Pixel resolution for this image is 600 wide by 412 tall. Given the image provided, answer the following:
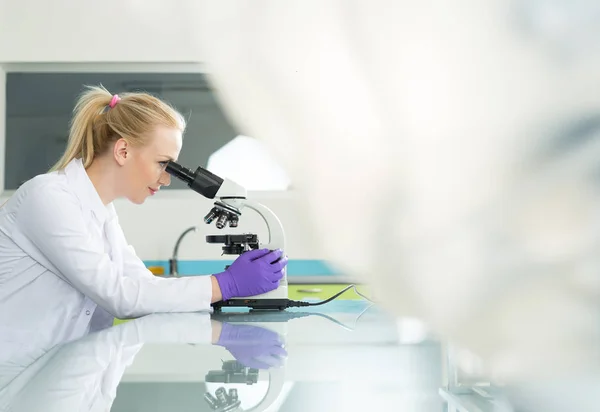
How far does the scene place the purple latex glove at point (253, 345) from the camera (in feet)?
2.78

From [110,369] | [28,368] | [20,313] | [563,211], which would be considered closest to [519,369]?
[563,211]

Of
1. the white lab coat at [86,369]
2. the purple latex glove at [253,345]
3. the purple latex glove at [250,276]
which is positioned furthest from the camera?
the purple latex glove at [250,276]

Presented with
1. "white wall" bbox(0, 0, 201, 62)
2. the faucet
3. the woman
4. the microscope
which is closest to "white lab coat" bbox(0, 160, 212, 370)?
the woman

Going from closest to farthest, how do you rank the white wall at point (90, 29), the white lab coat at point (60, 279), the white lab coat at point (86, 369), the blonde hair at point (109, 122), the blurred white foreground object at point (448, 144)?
the white lab coat at point (86, 369) → the blurred white foreground object at point (448, 144) → the white lab coat at point (60, 279) → the blonde hair at point (109, 122) → the white wall at point (90, 29)

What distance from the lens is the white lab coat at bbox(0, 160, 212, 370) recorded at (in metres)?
1.42

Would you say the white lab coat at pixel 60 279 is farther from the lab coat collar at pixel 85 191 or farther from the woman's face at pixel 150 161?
the woman's face at pixel 150 161

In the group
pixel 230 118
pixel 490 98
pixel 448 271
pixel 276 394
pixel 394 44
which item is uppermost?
pixel 394 44

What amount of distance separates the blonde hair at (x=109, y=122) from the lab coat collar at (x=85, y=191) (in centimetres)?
6

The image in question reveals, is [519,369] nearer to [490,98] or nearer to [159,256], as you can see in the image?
[490,98]

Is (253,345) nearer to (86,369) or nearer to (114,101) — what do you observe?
(86,369)

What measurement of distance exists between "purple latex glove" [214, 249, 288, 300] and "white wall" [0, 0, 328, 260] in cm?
142

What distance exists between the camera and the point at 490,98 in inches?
44.3

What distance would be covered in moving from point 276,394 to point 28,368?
340 millimetres

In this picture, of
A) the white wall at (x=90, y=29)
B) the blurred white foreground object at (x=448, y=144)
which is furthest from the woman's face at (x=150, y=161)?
the white wall at (x=90, y=29)
